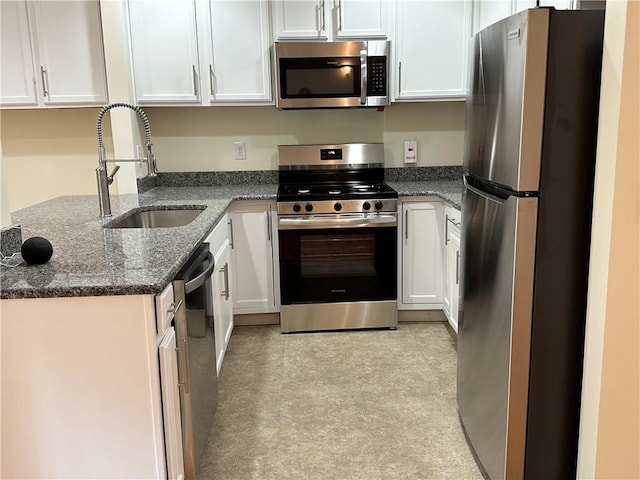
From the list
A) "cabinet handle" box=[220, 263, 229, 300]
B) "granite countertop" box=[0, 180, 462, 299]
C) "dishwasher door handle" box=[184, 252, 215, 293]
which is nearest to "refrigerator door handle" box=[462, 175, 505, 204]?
"granite countertop" box=[0, 180, 462, 299]

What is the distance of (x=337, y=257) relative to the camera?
3.48 m

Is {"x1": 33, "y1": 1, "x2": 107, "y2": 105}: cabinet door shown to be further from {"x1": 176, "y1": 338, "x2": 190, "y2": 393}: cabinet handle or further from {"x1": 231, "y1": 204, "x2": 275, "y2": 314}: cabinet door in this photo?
{"x1": 176, "y1": 338, "x2": 190, "y2": 393}: cabinet handle

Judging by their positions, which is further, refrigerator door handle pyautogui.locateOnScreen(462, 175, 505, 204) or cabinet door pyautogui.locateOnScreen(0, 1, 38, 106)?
cabinet door pyautogui.locateOnScreen(0, 1, 38, 106)

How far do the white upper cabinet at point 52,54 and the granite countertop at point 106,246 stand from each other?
2.24 feet

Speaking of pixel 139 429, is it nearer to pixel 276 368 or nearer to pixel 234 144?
pixel 276 368

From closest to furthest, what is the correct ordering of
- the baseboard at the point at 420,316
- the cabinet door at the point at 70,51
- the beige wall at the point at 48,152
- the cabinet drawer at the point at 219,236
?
the cabinet drawer at the point at 219,236 < the cabinet door at the point at 70,51 < the baseboard at the point at 420,316 < the beige wall at the point at 48,152

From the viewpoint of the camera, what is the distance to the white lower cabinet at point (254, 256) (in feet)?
11.4

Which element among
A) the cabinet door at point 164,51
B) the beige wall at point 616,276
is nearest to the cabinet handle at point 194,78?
the cabinet door at point 164,51

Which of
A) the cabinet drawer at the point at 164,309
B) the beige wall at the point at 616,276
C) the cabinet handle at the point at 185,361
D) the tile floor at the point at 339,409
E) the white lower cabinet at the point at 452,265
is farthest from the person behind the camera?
the white lower cabinet at the point at 452,265

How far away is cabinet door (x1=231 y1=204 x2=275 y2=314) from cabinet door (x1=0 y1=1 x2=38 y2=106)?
4.87 ft

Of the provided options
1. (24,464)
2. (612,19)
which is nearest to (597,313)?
(612,19)

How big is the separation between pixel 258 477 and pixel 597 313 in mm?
1355

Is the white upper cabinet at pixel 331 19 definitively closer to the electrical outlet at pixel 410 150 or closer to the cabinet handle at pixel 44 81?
the electrical outlet at pixel 410 150

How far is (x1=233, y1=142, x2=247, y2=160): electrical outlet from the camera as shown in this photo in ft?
12.9
